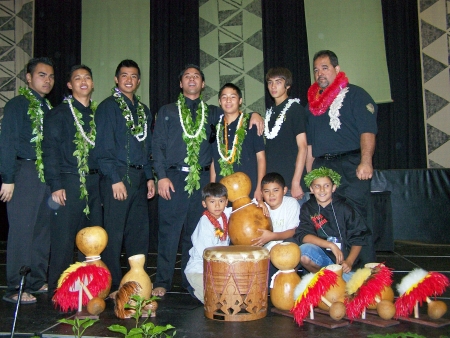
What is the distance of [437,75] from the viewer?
692 centimetres

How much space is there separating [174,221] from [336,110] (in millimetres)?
1479

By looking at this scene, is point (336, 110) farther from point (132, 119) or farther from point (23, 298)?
point (23, 298)

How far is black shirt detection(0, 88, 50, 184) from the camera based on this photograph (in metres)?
3.66

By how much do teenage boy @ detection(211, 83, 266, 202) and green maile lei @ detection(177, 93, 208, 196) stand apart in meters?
0.14

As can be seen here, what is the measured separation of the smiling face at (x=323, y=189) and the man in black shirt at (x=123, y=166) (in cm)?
131

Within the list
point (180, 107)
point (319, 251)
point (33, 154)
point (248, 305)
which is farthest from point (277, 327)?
point (33, 154)

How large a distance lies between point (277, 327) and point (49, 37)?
6495 mm

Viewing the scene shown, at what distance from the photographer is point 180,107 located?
12.9 ft

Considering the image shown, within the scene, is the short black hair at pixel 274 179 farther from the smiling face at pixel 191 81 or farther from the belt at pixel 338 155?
the smiling face at pixel 191 81

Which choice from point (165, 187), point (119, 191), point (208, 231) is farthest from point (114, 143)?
point (208, 231)

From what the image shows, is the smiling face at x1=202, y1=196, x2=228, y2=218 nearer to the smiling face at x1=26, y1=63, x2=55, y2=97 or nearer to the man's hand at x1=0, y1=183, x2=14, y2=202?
the man's hand at x1=0, y1=183, x2=14, y2=202

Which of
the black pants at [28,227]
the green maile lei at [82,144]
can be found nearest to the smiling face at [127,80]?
the green maile lei at [82,144]

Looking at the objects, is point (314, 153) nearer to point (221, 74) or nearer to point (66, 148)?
point (66, 148)

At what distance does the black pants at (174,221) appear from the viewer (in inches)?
148
